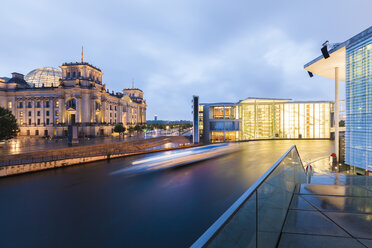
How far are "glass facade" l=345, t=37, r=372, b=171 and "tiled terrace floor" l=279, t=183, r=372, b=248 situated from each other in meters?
17.9

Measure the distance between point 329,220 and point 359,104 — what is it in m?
21.1

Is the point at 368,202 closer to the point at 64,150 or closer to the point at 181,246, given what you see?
the point at 181,246

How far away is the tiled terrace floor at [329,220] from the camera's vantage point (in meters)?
2.58

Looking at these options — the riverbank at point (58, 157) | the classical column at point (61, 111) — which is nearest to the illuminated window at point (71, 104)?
the classical column at point (61, 111)

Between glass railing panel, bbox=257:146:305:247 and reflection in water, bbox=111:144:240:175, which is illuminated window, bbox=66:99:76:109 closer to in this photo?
reflection in water, bbox=111:144:240:175

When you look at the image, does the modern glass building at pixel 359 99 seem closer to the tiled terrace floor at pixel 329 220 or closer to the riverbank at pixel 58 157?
the tiled terrace floor at pixel 329 220

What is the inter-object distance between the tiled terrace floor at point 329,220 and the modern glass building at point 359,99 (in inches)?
704

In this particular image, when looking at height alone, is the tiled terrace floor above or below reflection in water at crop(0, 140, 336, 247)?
above

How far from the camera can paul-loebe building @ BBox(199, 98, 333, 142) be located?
169 ft

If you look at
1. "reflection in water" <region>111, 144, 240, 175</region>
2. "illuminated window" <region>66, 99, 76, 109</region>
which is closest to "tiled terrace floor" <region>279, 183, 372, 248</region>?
"reflection in water" <region>111, 144, 240, 175</region>

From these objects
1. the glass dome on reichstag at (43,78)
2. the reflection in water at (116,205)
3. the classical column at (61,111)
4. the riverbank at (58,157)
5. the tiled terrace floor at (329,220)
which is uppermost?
the glass dome on reichstag at (43,78)

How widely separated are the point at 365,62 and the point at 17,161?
130 ft

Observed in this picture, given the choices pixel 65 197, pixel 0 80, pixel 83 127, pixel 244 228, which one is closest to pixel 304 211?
pixel 244 228

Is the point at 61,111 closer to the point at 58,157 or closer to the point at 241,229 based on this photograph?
the point at 58,157
